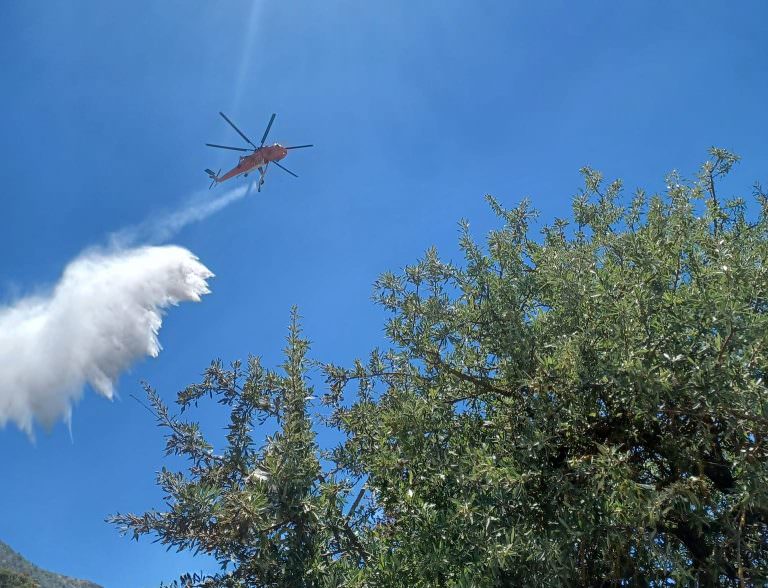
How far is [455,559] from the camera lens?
6.00m

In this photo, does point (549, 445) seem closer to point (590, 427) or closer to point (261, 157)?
point (590, 427)

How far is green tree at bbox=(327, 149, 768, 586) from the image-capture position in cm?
568

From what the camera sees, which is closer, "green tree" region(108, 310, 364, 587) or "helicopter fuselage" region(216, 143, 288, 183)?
"green tree" region(108, 310, 364, 587)

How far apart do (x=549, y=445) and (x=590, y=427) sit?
33.5 inches

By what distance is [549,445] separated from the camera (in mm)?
6320

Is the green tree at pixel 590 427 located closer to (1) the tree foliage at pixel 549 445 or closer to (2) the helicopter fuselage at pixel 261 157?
(1) the tree foliage at pixel 549 445

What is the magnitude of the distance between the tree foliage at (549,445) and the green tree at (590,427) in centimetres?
3

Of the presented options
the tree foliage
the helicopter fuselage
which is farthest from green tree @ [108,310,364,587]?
the helicopter fuselage

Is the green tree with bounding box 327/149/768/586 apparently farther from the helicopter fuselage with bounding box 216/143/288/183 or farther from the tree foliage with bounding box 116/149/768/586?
the helicopter fuselage with bounding box 216/143/288/183

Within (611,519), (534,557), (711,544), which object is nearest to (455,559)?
(534,557)

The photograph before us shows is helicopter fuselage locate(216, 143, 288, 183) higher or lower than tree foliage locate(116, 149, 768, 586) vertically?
higher

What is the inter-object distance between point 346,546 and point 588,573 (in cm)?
283

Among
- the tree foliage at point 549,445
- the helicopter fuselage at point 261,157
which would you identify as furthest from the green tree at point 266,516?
the helicopter fuselage at point 261,157

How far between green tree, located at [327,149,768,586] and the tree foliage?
0.09 feet
